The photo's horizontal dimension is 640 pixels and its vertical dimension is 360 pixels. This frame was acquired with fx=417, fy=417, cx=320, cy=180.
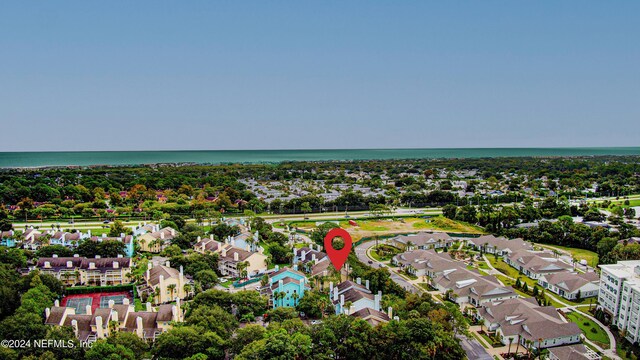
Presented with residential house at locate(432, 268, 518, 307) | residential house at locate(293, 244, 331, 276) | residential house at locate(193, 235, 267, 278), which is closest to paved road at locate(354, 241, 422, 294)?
residential house at locate(432, 268, 518, 307)

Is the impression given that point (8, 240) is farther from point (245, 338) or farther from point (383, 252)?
point (383, 252)

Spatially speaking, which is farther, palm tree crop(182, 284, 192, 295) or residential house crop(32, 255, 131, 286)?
residential house crop(32, 255, 131, 286)

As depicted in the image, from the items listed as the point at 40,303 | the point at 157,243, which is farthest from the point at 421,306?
the point at 157,243

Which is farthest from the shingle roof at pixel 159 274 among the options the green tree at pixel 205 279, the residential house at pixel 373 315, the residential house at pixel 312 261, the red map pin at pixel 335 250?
the residential house at pixel 373 315

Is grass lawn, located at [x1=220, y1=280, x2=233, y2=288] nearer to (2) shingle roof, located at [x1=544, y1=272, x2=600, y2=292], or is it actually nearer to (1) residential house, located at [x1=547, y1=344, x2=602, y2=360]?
(1) residential house, located at [x1=547, y1=344, x2=602, y2=360]

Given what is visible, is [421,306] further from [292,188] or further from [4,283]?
Result: [292,188]

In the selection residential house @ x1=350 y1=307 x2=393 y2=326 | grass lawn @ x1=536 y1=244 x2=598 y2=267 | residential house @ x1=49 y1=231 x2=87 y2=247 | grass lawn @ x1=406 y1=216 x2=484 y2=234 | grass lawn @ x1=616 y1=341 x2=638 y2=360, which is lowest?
grass lawn @ x1=536 y1=244 x2=598 y2=267

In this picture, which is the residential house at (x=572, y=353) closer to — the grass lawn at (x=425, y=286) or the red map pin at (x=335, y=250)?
the grass lawn at (x=425, y=286)
